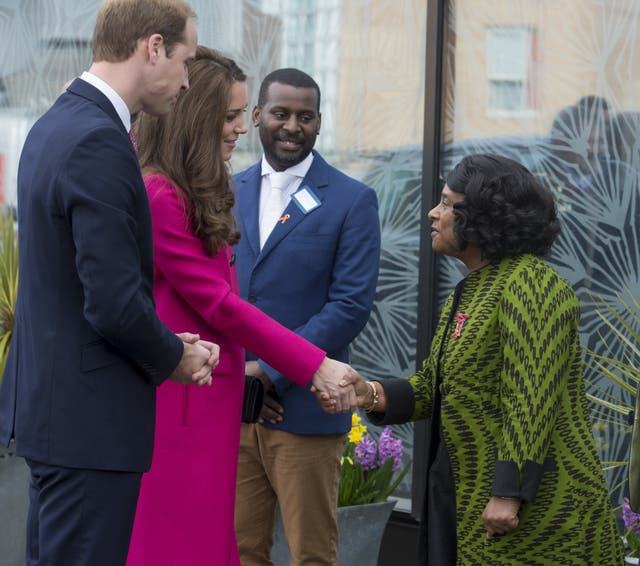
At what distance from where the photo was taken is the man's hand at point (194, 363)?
2.60 meters

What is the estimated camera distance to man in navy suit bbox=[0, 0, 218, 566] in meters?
2.32

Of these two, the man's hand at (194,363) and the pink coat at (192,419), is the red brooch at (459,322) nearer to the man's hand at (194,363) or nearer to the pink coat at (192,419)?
the pink coat at (192,419)

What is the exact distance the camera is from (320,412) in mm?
3746

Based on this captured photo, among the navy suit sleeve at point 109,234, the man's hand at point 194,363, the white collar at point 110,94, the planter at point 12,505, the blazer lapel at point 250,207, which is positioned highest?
the white collar at point 110,94

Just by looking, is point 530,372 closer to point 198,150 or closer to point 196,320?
point 196,320

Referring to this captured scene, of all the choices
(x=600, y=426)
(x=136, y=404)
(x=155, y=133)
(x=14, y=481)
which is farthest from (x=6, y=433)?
(x=600, y=426)

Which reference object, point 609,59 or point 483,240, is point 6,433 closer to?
point 483,240

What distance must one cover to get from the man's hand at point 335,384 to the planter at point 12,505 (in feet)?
5.94

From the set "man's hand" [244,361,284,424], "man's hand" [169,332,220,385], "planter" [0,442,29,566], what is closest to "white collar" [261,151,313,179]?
"man's hand" [244,361,284,424]

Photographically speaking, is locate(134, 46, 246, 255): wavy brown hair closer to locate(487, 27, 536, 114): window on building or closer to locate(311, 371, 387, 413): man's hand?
locate(311, 371, 387, 413): man's hand

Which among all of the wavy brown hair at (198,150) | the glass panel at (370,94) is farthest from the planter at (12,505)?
the wavy brown hair at (198,150)

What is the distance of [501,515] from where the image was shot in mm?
2832

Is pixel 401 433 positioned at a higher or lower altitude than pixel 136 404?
lower

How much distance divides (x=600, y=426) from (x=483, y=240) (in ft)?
6.02
